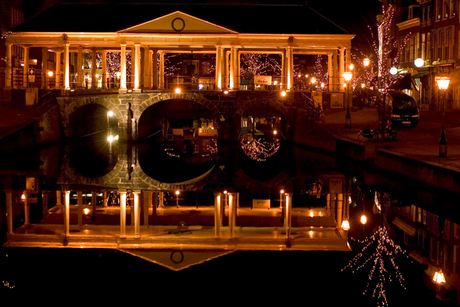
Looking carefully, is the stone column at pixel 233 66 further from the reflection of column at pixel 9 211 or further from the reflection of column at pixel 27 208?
the reflection of column at pixel 9 211

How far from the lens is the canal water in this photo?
9906 mm

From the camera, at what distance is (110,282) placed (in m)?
10.7

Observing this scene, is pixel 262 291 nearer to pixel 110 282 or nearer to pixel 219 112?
pixel 110 282

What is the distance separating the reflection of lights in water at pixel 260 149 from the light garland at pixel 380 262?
21807mm

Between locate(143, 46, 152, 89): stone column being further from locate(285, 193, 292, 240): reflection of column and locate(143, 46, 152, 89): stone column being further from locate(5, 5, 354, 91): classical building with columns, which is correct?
locate(285, 193, 292, 240): reflection of column

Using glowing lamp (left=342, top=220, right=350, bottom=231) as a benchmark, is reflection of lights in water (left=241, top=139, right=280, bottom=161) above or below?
above

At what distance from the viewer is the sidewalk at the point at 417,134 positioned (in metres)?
22.5

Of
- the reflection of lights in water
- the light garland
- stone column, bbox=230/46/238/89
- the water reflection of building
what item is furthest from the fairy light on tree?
stone column, bbox=230/46/238/89

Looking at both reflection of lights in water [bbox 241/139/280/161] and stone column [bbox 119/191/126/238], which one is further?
reflection of lights in water [bbox 241/139/280/161]

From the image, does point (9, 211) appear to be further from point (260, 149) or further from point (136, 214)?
point (260, 149)

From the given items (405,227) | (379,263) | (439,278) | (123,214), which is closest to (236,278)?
(379,263)

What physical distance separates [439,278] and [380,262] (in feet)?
5.28

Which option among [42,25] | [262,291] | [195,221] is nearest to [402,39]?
[42,25]

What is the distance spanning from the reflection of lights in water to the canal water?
22789 millimetres
